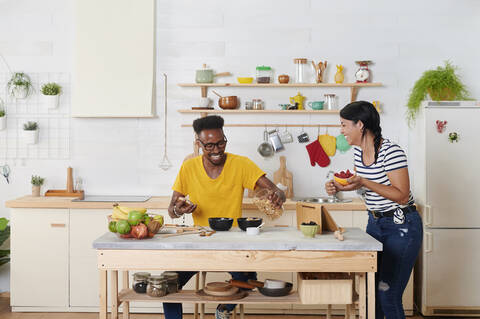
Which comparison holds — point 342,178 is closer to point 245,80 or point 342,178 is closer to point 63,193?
point 245,80

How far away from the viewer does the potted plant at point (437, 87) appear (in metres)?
4.40

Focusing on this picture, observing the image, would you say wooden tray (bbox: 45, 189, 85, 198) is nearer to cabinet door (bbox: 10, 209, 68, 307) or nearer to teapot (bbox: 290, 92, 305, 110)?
cabinet door (bbox: 10, 209, 68, 307)

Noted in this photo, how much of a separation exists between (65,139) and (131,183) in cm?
71

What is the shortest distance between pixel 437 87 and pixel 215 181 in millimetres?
2149

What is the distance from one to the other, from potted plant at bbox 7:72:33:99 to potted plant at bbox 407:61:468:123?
3.31m

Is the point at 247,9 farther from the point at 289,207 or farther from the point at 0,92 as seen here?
the point at 0,92

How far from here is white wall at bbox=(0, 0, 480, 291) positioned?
4801mm

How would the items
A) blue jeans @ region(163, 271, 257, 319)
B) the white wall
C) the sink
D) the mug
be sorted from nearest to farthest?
blue jeans @ region(163, 271, 257, 319)
the sink
the mug
the white wall

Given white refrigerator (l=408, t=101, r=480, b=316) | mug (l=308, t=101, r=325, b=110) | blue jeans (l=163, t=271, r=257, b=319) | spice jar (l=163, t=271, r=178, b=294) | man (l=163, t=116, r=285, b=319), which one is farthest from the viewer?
mug (l=308, t=101, r=325, b=110)

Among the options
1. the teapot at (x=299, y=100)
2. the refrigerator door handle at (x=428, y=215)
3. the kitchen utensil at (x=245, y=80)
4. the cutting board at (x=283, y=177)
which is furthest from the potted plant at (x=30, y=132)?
the refrigerator door handle at (x=428, y=215)

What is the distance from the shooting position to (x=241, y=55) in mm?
4859

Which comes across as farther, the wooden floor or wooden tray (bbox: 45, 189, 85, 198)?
wooden tray (bbox: 45, 189, 85, 198)

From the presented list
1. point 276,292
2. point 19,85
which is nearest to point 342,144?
point 276,292

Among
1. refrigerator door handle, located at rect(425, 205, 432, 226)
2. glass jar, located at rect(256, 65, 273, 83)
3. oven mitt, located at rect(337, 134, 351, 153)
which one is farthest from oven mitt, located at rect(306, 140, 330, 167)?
refrigerator door handle, located at rect(425, 205, 432, 226)
